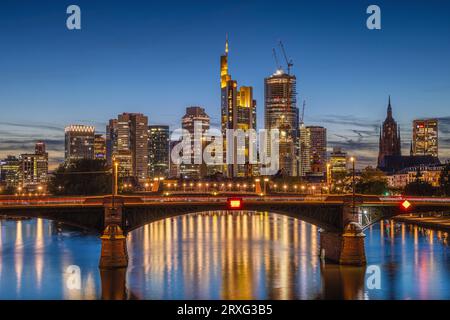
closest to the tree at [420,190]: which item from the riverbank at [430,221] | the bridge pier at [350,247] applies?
the riverbank at [430,221]

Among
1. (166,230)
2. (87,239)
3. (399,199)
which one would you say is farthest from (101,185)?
(399,199)

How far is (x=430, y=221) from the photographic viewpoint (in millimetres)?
146750

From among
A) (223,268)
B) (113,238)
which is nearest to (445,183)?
(223,268)

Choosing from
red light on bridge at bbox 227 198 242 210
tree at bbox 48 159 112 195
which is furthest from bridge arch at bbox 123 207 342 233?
tree at bbox 48 159 112 195

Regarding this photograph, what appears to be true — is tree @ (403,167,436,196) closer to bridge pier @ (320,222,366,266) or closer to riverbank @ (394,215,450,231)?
riverbank @ (394,215,450,231)

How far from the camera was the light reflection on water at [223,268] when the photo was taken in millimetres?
68375

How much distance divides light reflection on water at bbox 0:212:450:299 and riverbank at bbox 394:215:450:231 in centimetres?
1115

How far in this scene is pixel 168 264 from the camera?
86.1 metres

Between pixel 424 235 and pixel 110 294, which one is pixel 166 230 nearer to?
pixel 424 235

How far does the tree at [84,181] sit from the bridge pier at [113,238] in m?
76.2

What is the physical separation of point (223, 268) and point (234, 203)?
7490 millimetres

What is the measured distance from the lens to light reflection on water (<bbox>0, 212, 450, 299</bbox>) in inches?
2692

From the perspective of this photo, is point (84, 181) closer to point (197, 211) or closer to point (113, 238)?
point (197, 211)
